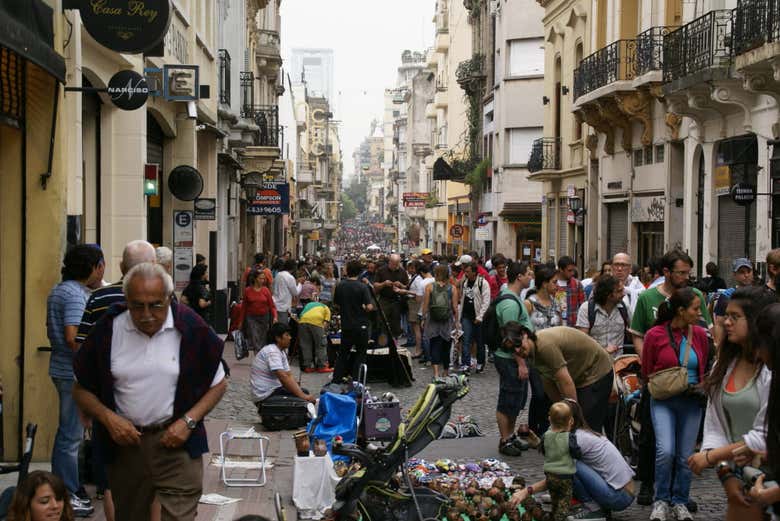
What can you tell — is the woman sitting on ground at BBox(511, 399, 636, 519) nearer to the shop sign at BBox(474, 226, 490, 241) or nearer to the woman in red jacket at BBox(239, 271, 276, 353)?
the woman in red jacket at BBox(239, 271, 276, 353)

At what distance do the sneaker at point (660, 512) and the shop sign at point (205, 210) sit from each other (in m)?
13.5

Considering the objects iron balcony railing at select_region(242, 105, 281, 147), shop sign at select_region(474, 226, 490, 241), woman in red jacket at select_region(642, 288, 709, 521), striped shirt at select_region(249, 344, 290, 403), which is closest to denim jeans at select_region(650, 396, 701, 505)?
woman in red jacket at select_region(642, 288, 709, 521)

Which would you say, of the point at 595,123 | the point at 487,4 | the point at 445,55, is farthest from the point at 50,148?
the point at 445,55

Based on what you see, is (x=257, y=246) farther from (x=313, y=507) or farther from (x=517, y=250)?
(x=313, y=507)

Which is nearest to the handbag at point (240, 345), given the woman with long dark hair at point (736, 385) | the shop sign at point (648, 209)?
the shop sign at point (648, 209)

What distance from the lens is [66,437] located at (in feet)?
27.5

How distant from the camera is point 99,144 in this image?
14.2 m

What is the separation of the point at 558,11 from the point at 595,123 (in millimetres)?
7645

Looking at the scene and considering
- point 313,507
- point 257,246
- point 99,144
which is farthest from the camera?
point 257,246

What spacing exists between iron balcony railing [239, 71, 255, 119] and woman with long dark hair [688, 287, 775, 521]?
2548 centimetres

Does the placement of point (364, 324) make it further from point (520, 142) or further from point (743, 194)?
point (520, 142)

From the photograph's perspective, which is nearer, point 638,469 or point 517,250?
point 638,469

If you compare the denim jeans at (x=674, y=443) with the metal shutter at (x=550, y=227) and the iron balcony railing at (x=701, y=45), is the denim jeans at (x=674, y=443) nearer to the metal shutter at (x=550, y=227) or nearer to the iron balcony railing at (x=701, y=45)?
the iron balcony railing at (x=701, y=45)

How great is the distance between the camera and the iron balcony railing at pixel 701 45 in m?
20.6
